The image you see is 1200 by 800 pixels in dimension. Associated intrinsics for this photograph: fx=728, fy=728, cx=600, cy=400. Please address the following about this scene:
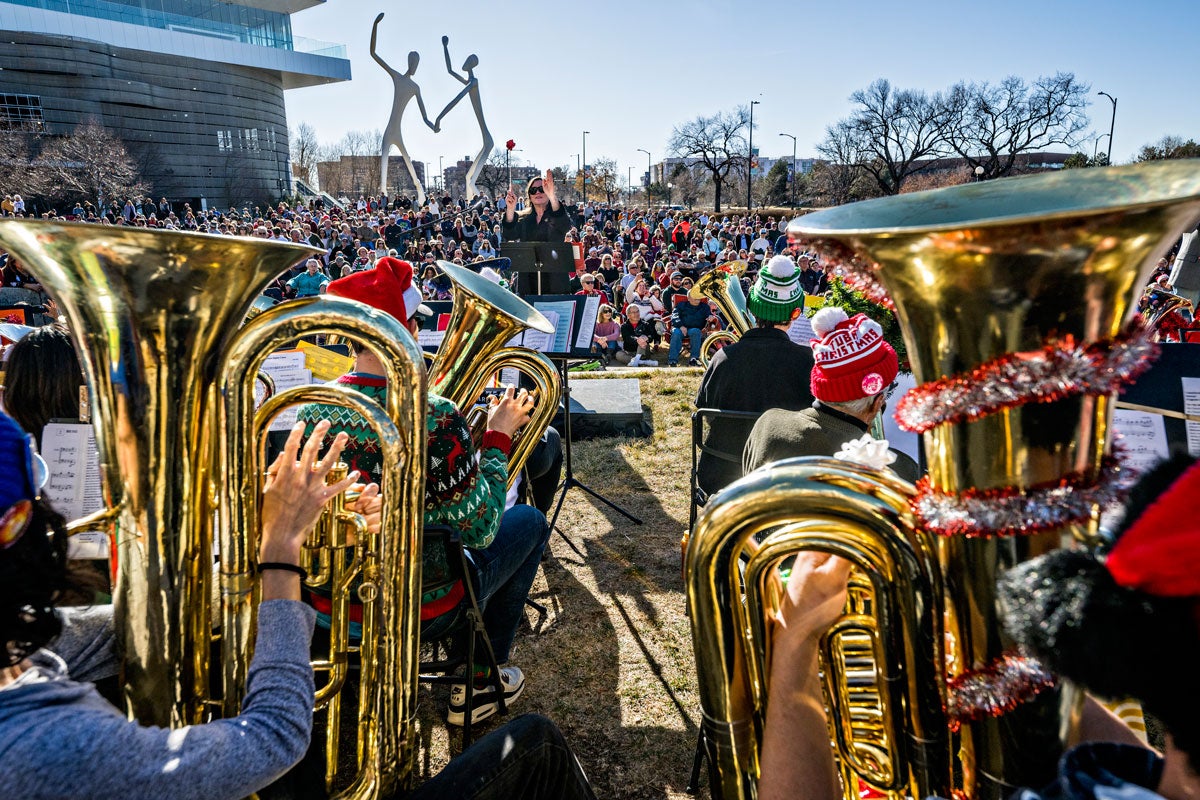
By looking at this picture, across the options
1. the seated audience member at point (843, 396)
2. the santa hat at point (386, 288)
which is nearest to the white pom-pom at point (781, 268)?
the seated audience member at point (843, 396)

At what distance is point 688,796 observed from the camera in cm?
232

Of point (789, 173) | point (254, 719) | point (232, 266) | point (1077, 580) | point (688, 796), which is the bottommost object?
point (688, 796)

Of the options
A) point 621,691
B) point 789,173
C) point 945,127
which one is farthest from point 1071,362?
point 789,173

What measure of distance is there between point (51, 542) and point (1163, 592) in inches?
55.8

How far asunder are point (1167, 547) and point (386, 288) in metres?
2.25

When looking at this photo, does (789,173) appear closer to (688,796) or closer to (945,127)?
(945,127)

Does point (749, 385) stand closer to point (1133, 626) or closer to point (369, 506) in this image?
point (369, 506)

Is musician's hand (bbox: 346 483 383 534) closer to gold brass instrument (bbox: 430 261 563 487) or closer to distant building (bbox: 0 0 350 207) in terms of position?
gold brass instrument (bbox: 430 261 563 487)

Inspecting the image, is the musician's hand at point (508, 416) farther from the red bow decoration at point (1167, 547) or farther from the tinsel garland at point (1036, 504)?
the red bow decoration at point (1167, 547)

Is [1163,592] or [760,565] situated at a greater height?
[1163,592]

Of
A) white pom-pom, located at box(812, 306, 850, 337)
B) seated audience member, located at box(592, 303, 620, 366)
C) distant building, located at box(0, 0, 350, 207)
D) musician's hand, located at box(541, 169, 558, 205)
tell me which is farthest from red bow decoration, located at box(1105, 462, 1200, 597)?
distant building, located at box(0, 0, 350, 207)

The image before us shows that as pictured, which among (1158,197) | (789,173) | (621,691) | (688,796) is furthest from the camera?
(789,173)

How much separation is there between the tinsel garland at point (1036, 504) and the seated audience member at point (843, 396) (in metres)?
1.41

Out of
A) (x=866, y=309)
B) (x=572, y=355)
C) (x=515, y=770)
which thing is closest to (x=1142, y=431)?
(x=866, y=309)
